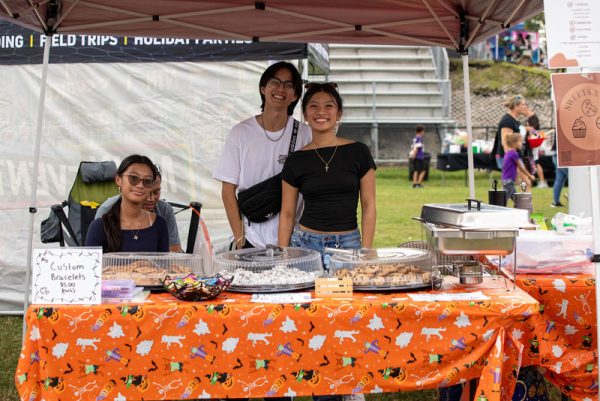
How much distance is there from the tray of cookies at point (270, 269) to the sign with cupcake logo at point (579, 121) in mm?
916

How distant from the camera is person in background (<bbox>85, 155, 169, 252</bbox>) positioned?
3389 mm

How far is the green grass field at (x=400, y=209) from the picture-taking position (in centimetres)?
404

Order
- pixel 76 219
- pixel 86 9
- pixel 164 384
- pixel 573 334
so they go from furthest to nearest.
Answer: pixel 76 219 → pixel 86 9 → pixel 573 334 → pixel 164 384

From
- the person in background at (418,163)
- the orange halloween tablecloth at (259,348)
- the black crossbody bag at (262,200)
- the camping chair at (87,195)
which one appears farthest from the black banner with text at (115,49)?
the person in background at (418,163)

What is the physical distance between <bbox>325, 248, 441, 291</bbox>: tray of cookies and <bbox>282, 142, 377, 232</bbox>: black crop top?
0.41 metres

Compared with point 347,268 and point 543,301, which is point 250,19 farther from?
point 543,301

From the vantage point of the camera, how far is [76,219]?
4809 millimetres

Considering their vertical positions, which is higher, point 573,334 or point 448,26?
point 448,26

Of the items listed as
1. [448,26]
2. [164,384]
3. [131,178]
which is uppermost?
[448,26]

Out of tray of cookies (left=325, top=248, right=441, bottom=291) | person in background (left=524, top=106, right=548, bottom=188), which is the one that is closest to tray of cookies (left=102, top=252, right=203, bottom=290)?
tray of cookies (left=325, top=248, right=441, bottom=291)

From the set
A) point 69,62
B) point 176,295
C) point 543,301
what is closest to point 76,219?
point 69,62

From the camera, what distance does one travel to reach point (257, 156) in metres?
3.62

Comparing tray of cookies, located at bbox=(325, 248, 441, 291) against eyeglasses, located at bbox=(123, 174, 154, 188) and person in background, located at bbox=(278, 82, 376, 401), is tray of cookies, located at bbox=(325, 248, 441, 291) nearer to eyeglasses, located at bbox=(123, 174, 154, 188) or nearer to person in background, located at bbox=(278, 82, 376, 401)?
person in background, located at bbox=(278, 82, 376, 401)

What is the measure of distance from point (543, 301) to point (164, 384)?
1.38 meters
